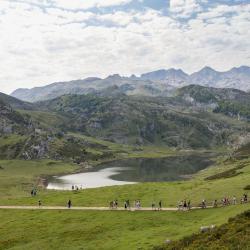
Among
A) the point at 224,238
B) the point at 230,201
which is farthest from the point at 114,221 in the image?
the point at 224,238

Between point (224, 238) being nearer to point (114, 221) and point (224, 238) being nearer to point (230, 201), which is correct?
point (114, 221)

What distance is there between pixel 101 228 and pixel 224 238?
102ft

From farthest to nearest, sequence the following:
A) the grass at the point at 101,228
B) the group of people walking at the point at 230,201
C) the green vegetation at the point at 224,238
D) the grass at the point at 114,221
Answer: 1. the group of people walking at the point at 230,201
2. the grass at the point at 114,221
3. the grass at the point at 101,228
4. the green vegetation at the point at 224,238

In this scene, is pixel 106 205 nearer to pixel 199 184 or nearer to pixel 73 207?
pixel 73 207

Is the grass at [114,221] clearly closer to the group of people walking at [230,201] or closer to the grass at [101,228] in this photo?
the grass at [101,228]

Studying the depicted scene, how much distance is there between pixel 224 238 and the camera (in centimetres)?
5097

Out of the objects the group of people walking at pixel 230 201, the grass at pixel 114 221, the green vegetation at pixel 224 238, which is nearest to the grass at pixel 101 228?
the grass at pixel 114 221

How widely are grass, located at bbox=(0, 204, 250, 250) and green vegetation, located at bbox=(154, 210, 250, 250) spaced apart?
20.4 feet

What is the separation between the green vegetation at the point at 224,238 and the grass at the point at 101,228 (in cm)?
621

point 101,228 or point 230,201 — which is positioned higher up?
point 230,201

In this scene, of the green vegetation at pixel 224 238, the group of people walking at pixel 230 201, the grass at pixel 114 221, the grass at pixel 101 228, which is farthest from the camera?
the group of people walking at pixel 230 201

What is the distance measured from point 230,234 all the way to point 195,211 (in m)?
33.7

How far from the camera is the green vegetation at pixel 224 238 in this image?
47375 mm

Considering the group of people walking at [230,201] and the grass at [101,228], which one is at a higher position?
the group of people walking at [230,201]
